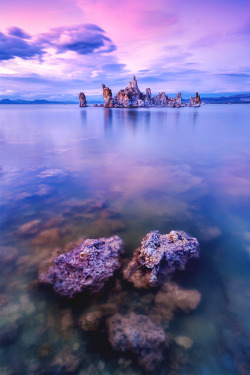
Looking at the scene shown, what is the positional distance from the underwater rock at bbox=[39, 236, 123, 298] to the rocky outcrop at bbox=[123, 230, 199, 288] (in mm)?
423

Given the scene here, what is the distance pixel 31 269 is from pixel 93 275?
4.61 ft

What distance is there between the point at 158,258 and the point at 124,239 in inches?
48.1

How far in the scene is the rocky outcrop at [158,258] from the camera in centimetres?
390

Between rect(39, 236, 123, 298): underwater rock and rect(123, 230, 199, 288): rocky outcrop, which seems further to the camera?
rect(123, 230, 199, 288): rocky outcrop

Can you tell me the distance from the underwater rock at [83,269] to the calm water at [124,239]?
8.9 inches

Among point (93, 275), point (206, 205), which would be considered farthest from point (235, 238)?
point (93, 275)

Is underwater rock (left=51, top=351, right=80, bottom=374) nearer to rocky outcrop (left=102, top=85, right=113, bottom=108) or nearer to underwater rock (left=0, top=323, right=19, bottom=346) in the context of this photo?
underwater rock (left=0, top=323, right=19, bottom=346)

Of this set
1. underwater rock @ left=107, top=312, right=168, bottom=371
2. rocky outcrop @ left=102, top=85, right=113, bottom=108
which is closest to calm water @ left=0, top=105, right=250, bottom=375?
underwater rock @ left=107, top=312, right=168, bottom=371

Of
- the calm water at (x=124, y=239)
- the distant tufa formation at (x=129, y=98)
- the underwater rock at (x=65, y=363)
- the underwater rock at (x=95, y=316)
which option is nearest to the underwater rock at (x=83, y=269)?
the calm water at (x=124, y=239)

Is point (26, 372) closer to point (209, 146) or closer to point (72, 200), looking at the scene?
point (72, 200)

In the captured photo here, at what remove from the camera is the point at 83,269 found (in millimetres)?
3965

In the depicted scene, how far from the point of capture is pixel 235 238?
16.9ft

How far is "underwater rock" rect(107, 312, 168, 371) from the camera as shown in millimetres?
2801

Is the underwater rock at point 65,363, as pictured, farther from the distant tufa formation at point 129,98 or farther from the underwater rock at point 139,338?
the distant tufa formation at point 129,98
